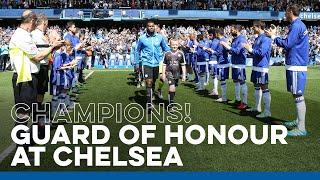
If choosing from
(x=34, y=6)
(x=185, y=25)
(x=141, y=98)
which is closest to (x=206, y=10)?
(x=185, y=25)

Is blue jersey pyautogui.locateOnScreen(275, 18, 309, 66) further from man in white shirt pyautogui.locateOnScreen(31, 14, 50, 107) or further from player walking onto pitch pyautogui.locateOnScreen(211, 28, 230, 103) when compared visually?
player walking onto pitch pyautogui.locateOnScreen(211, 28, 230, 103)

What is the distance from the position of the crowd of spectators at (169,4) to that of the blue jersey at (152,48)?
122 ft

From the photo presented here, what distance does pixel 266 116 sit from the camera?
12.8 m

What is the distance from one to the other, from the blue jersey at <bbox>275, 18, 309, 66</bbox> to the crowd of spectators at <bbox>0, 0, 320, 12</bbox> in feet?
136

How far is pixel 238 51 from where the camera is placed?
14.6 meters

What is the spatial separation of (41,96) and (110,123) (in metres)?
2.21

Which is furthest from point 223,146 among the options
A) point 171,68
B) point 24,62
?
point 171,68

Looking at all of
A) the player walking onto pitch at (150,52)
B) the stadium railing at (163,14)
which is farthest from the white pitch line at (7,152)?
the stadium railing at (163,14)

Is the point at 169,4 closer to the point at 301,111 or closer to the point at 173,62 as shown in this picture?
the point at 173,62

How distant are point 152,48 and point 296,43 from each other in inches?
192

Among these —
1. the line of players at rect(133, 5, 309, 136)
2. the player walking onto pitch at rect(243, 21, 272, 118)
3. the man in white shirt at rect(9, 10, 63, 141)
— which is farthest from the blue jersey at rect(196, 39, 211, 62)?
the man in white shirt at rect(9, 10, 63, 141)

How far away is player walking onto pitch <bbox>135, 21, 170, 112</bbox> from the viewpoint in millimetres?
14109

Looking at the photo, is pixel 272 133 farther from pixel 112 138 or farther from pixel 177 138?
pixel 112 138

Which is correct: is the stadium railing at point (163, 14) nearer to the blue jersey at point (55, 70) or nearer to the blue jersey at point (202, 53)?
the blue jersey at point (202, 53)
